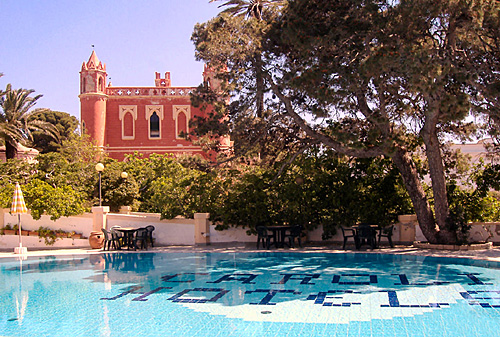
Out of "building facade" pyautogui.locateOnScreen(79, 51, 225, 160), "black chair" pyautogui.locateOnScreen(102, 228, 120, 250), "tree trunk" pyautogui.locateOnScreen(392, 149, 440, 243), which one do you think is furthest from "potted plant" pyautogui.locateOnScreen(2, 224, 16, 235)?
"building facade" pyautogui.locateOnScreen(79, 51, 225, 160)

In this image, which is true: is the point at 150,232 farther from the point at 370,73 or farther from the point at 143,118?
the point at 143,118

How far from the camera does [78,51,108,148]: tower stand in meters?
39.2

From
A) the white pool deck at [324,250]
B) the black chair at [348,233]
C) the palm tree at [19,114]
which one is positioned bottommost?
the white pool deck at [324,250]

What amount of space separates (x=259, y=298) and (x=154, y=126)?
34047 millimetres

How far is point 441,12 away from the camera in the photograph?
1122cm

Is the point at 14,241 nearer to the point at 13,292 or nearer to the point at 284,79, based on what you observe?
the point at 13,292

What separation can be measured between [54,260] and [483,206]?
13290 mm

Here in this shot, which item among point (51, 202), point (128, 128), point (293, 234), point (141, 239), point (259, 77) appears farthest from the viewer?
point (128, 128)

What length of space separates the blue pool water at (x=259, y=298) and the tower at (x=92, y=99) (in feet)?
90.0

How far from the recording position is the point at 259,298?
26.9ft

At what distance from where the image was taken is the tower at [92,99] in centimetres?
3919

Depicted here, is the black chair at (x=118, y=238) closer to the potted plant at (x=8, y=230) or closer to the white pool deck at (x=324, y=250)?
the white pool deck at (x=324, y=250)

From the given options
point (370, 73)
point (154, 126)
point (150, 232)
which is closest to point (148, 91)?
point (154, 126)

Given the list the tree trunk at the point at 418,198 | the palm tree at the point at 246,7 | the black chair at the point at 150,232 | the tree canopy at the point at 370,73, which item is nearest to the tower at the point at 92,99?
the palm tree at the point at 246,7
